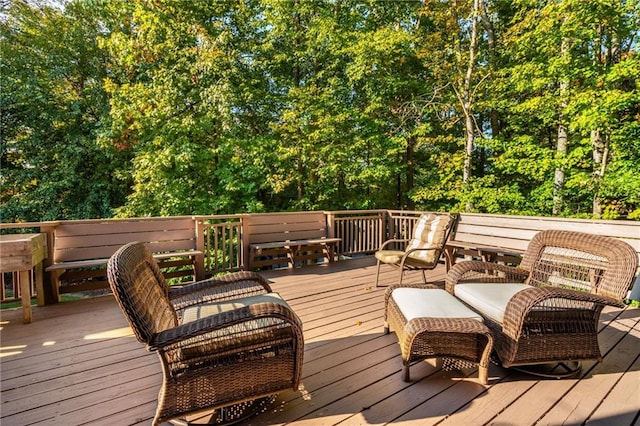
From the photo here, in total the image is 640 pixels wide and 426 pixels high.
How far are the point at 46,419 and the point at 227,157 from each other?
→ 282 inches

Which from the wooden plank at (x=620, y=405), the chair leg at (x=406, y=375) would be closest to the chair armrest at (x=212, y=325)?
the chair leg at (x=406, y=375)

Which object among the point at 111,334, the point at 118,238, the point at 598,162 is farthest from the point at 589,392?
the point at 598,162

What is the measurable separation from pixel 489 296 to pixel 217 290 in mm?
1890

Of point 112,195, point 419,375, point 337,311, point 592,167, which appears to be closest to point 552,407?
point 419,375

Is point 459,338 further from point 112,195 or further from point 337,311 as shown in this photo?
point 112,195

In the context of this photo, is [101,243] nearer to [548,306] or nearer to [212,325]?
[212,325]

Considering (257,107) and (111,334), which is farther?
(257,107)

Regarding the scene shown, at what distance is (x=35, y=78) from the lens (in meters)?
7.98

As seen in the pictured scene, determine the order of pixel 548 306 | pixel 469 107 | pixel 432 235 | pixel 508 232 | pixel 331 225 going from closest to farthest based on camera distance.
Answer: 1. pixel 548 306
2. pixel 432 235
3. pixel 508 232
4. pixel 331 225
5. pixel 469 107

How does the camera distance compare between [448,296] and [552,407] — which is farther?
[448,296]

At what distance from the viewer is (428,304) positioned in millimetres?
2166

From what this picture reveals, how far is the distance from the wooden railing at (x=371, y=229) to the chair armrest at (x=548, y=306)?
1943 millimetres

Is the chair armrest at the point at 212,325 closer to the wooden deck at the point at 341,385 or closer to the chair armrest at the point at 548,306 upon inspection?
the wooden deck at the point at 341,385

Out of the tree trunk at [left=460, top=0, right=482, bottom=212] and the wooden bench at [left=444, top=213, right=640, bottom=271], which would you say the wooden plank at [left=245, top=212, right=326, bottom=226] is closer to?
the wooden bench at [left=444, top=213, right=640, bottom=271]
